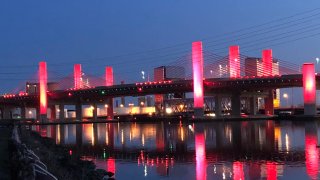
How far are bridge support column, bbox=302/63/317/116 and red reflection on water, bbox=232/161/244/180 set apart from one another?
5418 centimetres

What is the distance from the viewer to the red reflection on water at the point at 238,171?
17.3 meters

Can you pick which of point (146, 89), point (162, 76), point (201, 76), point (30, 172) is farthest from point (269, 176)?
point (162, 76)

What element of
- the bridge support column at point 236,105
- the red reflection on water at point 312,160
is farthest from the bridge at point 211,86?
the red reflection on water at point 312,160

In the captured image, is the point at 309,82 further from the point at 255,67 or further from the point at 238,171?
the point at 238,171

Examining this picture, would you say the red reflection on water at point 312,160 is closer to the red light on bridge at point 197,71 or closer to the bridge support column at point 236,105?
the red light on bridge at point 197,71

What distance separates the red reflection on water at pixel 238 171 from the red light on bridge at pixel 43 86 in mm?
76841

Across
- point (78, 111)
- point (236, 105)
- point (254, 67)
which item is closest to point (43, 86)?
point (78, 111)

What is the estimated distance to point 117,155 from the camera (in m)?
27.3

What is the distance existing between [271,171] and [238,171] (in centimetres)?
109

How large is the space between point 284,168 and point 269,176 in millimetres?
2184

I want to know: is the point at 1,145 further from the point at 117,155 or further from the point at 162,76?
the point at 162,76

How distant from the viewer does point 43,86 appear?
96.5 meters

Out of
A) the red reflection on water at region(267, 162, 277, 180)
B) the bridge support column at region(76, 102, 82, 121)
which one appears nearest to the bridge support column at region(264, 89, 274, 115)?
the bridge support column at region(76, 102, 82, 121)

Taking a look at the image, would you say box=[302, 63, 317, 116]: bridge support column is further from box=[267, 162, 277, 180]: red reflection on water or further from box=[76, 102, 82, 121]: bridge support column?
box=[267, 162, 277, 180]: red reflection on water
